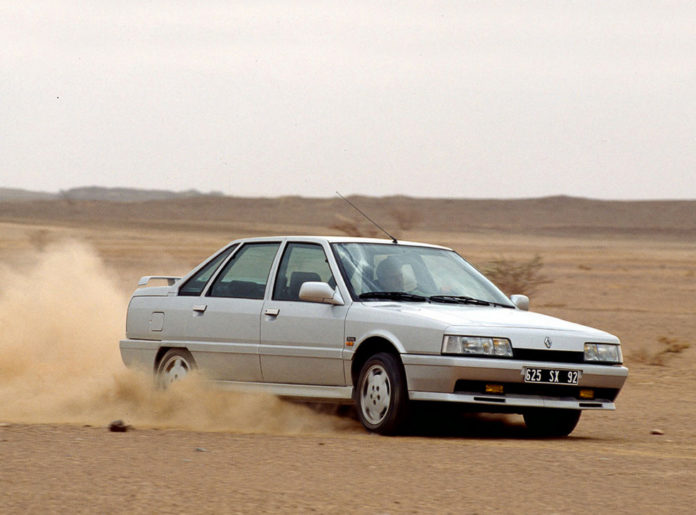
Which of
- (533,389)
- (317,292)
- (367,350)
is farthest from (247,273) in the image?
(533,389)

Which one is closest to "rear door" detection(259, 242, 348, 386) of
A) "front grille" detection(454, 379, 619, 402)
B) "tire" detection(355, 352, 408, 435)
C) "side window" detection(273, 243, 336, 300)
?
"side window" detection(273, 243, 336, 300)

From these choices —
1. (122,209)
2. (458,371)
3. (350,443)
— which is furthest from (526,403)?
(122,209)

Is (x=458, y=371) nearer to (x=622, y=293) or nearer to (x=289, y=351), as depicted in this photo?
(x=289, y=351)

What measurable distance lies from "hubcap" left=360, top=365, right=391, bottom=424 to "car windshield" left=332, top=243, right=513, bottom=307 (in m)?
0.67

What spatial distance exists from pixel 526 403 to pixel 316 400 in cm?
167

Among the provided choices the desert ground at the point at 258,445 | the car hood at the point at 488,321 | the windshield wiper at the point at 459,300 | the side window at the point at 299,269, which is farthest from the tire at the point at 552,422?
the side window at the point at 299,269

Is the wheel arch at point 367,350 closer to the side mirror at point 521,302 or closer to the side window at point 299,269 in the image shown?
the side window at point 299,269

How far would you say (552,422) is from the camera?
997 centimetres

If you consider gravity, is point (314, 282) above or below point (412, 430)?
above

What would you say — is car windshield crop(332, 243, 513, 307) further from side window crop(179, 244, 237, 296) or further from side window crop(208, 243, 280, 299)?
side window crop(179, 244, 237, 296)

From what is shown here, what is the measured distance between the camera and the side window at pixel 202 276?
10.9 meters

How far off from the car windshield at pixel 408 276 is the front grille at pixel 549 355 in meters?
1.03

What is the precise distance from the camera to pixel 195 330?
10625mm

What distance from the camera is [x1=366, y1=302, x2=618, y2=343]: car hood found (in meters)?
9.09
